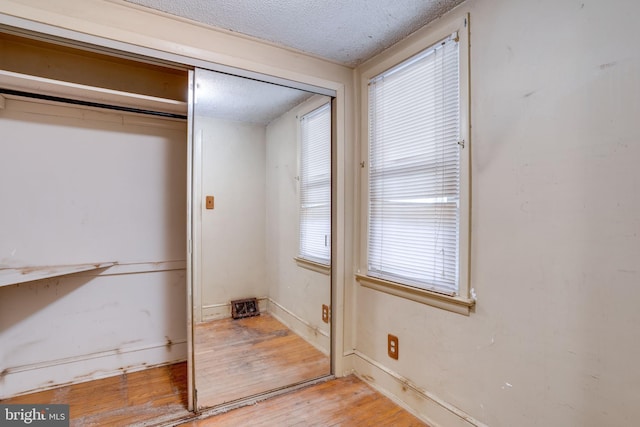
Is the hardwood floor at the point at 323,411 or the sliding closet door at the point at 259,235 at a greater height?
the sliding closet door at the point at 259,235

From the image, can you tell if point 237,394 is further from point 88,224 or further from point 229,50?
point 229,50

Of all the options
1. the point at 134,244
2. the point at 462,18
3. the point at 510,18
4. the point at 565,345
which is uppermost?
the point at 462,18

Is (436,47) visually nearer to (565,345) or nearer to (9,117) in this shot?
(565,345)

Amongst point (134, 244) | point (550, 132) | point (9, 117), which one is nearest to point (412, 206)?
point (550, 132)

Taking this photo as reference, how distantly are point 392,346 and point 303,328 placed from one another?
96 centimetres

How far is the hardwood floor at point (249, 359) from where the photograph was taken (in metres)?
2.09

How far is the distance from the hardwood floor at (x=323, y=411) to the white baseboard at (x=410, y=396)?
0.04 m

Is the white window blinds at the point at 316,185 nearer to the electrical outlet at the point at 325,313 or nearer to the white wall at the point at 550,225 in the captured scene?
the electrical outlet at the point at 325,313

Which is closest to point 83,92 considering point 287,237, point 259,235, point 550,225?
point 259,235

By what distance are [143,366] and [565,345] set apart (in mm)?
2604

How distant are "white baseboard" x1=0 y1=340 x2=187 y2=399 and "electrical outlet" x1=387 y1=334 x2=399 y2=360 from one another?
1.60m

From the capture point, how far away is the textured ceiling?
159 centimetres

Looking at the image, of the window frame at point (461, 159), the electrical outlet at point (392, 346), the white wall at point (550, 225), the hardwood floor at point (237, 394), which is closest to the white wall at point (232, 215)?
the hardwood floor at point (237, 394)

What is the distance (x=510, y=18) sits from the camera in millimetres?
1397
